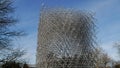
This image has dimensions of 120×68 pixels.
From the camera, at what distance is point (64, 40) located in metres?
20.4

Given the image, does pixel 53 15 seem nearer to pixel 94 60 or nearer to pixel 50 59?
pixel 50 59

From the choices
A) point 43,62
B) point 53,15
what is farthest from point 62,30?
point 43,62

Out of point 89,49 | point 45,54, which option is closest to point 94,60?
point 89,49

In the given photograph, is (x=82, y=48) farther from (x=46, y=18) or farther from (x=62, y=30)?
(x=46, y=18)

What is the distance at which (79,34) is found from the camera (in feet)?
68.9

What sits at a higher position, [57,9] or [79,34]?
[57,9]

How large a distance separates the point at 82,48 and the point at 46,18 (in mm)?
3481

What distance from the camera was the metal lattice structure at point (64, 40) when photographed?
20.4 metres

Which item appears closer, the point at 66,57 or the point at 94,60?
the point at 66,57

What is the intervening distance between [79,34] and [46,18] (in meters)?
2.73

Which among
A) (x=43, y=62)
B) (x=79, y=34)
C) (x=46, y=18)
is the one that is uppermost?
(x=46, y=18)

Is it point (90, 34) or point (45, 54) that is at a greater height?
point (90, 34)

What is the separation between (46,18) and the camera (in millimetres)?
21344

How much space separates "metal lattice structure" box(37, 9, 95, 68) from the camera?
804 inches
